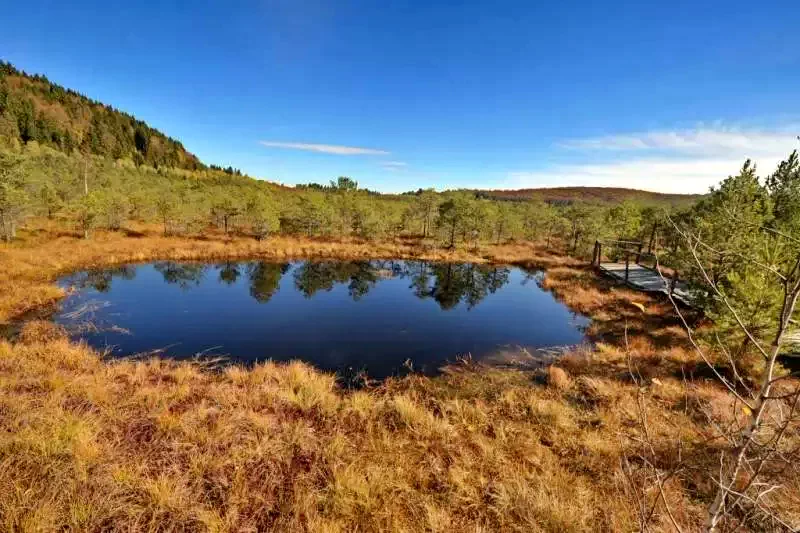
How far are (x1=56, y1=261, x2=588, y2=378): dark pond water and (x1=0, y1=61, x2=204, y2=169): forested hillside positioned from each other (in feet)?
322

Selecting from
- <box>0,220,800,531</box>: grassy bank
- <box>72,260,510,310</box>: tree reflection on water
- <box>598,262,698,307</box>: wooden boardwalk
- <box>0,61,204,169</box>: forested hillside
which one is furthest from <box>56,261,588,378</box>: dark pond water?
<box>0,61,204,169</box>: forested hillside

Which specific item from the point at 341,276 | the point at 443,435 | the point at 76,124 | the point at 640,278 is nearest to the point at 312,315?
the point at 341,276

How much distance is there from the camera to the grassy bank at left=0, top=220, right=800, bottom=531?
5691 millimetres

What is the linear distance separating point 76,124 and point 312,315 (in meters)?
161

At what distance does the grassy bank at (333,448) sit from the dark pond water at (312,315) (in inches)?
81.3

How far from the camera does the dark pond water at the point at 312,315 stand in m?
14.6

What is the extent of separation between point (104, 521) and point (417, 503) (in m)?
4.59

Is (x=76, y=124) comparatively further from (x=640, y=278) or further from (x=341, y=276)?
(x=640, y=278)

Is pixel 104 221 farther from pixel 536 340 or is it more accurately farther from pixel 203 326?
pixel 536 340

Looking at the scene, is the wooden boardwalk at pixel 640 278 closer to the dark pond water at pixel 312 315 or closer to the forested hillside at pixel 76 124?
the dark pond water at pixel 312 315

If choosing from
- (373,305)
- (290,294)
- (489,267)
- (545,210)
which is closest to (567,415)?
(373,305)

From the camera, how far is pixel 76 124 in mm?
128625

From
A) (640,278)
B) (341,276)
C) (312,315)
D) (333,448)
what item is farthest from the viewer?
(341,276)

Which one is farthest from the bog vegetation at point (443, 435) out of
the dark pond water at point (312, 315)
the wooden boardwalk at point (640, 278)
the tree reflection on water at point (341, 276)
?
the tree reflection on water at point (341, 276)
